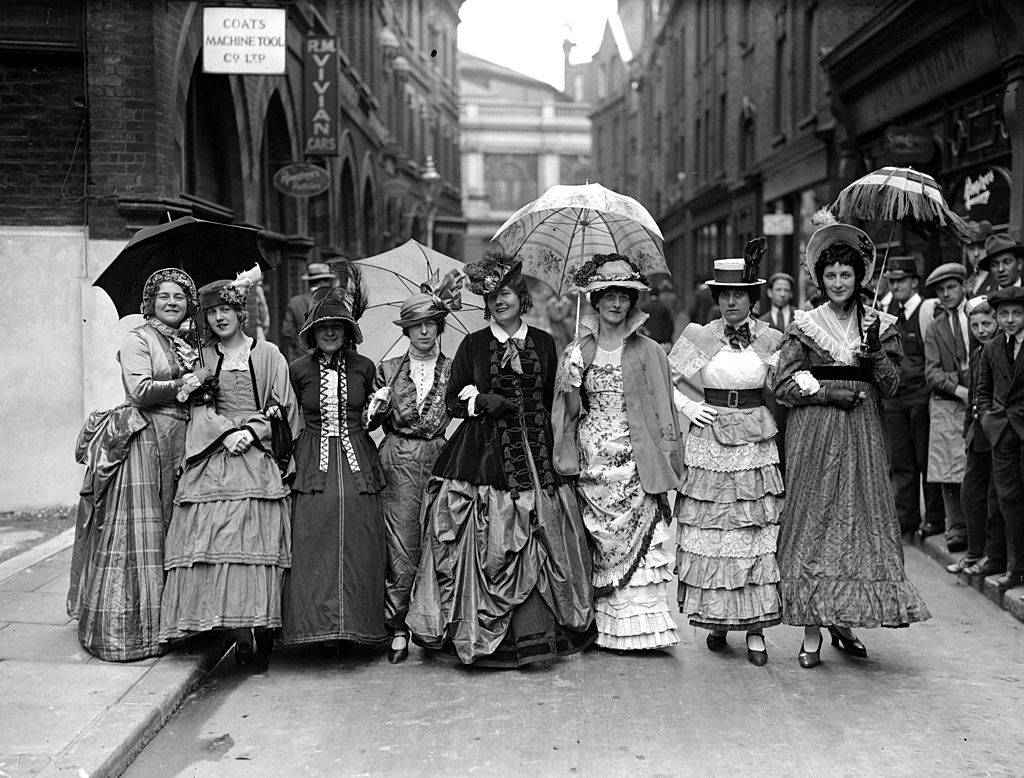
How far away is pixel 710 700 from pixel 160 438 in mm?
2973

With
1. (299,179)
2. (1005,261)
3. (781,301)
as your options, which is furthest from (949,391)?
(299,179)

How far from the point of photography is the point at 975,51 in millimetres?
12219

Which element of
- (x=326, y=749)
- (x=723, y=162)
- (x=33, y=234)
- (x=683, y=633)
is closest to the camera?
(x=326, y=749)

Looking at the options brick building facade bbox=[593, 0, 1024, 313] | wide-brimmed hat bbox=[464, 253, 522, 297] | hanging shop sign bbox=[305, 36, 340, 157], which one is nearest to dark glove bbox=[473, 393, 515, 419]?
wide-brimmed hat bbox=[464, 253, 522, 297]

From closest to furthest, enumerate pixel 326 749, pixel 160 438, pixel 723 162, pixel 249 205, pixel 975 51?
pixel 326 749 → pixel 160 438 → pixel 975 51 → pixel 249 205 → pixel 723 162

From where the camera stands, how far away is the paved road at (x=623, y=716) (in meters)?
4.54

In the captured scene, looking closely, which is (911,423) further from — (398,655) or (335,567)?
(335,567)

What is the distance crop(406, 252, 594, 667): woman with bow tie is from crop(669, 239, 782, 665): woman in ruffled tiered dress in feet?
1.94

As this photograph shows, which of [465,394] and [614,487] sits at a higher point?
[465,394]

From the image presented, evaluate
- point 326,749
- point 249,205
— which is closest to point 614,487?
point 326,749

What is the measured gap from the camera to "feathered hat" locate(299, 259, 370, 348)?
233 inches

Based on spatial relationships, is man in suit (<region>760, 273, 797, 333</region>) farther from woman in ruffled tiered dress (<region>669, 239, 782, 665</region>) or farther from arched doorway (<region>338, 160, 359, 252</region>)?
arched doorway (<region>338, 160, 359, 252</region>)

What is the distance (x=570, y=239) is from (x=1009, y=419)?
293cm

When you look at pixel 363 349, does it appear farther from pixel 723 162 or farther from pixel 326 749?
pixel 723 162
